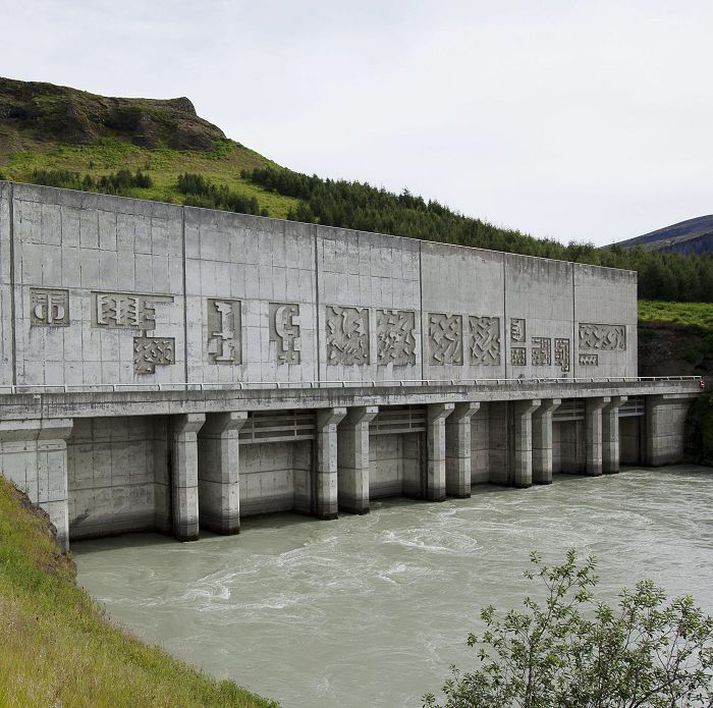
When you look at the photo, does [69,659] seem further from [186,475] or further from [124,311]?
[124,311]

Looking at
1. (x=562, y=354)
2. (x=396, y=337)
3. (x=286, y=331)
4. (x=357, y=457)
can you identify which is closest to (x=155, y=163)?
(x=562, y=354)

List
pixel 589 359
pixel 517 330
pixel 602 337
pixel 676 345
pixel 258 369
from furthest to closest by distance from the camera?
1. pixel 676 345
2. pixel 602 337
3. pixel 589 359
4. pixel 517 330
5. pixel 258 369

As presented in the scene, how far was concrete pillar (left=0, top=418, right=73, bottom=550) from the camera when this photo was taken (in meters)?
20.2

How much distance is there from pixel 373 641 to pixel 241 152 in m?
91.3

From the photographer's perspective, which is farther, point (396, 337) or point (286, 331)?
point (396, 337)

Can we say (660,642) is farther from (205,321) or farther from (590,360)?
(590,360)

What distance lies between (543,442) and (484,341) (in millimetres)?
5762

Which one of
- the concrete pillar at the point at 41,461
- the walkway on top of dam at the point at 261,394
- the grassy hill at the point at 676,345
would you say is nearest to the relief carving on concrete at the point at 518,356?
the walkway on top of dam at the point at 261,394

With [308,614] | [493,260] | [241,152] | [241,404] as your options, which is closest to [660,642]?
[308,614]

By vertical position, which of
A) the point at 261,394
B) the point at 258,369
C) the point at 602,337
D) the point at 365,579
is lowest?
the point at 365,579

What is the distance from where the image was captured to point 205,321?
2716cm

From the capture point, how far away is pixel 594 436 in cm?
4022

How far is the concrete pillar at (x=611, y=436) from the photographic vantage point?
40.8 meters

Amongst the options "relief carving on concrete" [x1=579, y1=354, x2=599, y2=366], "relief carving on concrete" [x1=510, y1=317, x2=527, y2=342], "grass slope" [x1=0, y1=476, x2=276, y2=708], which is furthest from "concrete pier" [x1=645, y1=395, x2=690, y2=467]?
"grass slope" [x1=0, y1=476, x2=276, y2=708]
